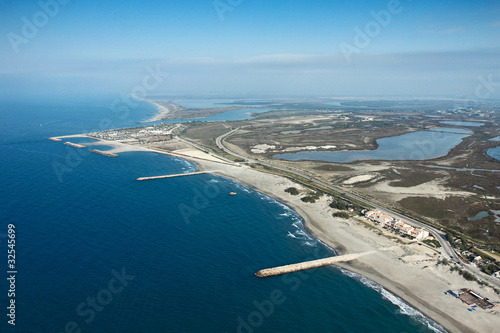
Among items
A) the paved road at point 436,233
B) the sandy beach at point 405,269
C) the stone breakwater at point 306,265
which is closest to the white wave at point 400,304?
the sandy beach at point 405,269

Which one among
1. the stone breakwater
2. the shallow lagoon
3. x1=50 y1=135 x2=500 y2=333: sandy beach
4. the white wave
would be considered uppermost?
the stone breakwater

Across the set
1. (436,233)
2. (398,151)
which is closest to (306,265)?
(436,233)

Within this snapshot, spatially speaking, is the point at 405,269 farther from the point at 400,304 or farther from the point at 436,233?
the point at 436,233

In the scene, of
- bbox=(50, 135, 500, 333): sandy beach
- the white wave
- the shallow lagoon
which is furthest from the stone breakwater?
the shallow lagoon

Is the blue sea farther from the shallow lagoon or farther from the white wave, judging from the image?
the shallow lagoon

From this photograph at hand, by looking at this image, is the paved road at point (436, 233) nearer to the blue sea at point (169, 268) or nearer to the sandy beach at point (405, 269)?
the sandy beach at point (405, 269)

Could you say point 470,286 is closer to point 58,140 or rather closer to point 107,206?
point 107,206
